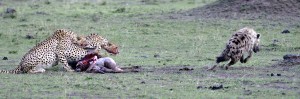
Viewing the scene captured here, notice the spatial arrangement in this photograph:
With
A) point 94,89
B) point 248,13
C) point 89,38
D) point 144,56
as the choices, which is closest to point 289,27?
point 248,13

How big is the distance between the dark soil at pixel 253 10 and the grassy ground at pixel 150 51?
610 mm

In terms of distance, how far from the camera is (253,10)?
2158cm

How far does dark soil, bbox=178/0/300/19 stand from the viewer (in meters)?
21.1

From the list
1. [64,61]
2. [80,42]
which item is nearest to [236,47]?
[80,42]

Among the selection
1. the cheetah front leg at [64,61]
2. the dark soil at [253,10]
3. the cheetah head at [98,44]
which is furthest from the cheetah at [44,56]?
the dark soil at [253,10]

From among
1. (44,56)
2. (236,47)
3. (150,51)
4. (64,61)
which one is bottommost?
(150,51)

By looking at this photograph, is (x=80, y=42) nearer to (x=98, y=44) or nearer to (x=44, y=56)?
(x=98, y=44)

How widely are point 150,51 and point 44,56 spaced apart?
13.1 ft

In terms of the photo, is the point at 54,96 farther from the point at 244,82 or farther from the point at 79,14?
the point at 79,14

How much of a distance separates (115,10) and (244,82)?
13.2m

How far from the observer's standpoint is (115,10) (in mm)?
24250

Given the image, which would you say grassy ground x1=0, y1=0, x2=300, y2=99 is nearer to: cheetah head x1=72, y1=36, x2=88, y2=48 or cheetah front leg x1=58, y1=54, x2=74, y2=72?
cheetah front leg x1=58, y1=54, x2=74, y2=72

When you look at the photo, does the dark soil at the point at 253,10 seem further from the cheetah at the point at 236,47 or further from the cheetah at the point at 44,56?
the cheetah at the point at 44,56

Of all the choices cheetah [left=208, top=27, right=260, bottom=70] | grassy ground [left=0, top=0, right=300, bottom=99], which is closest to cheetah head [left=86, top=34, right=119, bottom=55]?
grassy ground [left=0, top=0, right=300, bottom=99]
